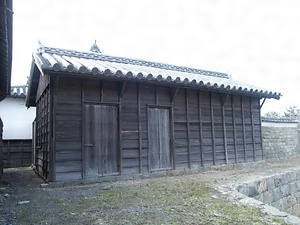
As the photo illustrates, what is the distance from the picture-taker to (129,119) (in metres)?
6.89

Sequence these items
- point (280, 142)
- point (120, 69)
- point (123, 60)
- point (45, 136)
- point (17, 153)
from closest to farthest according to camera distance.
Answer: point (120, 69)
point (45, 136)
point (123, 60)
point (17, 153)
point (280, 142)

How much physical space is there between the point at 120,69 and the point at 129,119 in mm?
1368

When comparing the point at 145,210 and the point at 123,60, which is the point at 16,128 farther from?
the point at 145,210

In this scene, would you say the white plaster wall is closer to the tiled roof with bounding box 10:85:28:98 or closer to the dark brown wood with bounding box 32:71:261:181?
the tiled roof with bounding box 10:85:28:98

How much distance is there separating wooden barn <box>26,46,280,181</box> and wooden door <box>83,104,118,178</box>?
2 centimetres

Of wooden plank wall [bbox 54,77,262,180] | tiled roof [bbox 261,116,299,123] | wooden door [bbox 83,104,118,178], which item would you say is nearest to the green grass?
wooden door [bbox 83,104,118,178]

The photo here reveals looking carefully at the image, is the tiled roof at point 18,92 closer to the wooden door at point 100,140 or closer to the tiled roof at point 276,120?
the wooden door at point 100,140

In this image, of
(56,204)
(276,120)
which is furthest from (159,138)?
(276,120)

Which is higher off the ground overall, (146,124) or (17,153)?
(146,124)

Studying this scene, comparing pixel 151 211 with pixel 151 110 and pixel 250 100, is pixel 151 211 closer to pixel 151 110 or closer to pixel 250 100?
pixel 151 110

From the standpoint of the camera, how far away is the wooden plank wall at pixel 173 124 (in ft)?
20.0

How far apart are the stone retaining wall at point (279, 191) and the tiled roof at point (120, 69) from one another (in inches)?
115

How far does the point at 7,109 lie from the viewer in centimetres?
1189

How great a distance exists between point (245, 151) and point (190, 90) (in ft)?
10.7
